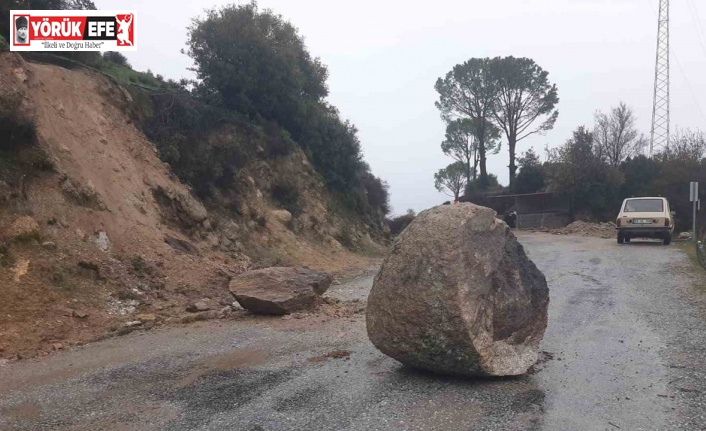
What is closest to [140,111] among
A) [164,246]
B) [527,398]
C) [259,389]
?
[164,246]

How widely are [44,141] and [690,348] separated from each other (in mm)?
12430

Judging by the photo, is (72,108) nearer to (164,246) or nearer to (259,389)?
(164,246)

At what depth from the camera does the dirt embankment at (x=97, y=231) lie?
9.27m

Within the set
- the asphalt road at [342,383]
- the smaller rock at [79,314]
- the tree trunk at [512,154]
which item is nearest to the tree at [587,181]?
the tree trunk at [512,154]

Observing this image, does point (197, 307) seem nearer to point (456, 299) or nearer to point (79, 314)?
point (79, 314)

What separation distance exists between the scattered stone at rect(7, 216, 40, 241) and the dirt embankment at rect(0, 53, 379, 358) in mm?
25

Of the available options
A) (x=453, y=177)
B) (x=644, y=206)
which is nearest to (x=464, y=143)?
(x=453, y=177)

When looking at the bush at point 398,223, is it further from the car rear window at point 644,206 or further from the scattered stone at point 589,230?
the car rear window at point 644,206

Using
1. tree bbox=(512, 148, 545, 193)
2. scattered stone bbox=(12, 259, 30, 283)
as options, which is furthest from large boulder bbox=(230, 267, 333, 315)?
tree bbox=(512, 148, 545, 193)

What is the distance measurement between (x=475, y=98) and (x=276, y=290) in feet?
135

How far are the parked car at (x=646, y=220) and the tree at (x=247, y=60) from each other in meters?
13.5

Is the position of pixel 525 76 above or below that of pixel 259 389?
above

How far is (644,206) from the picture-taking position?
22.0m

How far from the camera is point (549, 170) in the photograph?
39.5 metres
